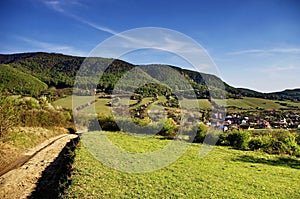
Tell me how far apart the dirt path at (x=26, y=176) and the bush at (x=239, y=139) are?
52.1 feet

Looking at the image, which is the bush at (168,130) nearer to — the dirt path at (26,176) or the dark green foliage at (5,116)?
the dirt path at (26,176)

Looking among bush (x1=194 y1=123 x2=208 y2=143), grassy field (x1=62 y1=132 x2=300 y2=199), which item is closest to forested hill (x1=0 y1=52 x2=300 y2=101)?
bush (x1=194 y1=123 x2=208 y2=143)

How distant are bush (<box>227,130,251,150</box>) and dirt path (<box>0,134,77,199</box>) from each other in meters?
15.9

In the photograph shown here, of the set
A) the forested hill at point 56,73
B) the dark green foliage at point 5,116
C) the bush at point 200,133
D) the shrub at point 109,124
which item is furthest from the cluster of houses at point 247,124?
the dark green foliage at point 5,116

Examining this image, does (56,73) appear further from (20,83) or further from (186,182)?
(186,182)

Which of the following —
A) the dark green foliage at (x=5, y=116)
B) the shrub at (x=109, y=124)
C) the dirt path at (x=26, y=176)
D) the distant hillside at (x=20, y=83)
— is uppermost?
the distant hillside at (x=20, y=83)

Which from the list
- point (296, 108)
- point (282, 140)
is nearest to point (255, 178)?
point (282, 140)

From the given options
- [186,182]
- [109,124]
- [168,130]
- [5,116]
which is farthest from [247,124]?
[5,116]

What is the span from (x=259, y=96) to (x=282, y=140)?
67324 mm

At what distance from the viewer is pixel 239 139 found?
25.6 m

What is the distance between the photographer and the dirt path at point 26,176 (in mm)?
11719

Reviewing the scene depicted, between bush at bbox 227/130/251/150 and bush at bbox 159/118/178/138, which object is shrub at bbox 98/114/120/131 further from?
bush at bbox 227/130/251/150

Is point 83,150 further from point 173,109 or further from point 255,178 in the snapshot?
point 173,109

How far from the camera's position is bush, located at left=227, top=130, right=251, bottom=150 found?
2517cm
